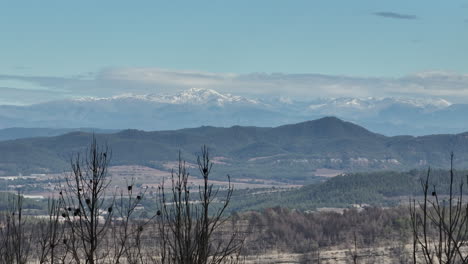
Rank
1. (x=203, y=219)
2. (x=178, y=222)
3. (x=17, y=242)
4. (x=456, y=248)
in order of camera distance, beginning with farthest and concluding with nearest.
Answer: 1. (x=17, y=242)
2. (x=203, y=219)
3. (x=178, y=222)
4. (x=456, y=248)

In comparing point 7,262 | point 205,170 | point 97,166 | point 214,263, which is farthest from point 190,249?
point 7,262

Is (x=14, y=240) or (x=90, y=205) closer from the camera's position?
(x=90, y=205)

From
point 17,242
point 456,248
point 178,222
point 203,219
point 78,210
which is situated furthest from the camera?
point 17,242

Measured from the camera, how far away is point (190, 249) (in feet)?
64.7

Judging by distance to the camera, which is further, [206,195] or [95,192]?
[95,192]

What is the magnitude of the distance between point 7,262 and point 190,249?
5.67 m

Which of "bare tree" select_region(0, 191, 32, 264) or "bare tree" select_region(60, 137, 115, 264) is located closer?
"bare tree" select_region(60, 137, 115, 264)

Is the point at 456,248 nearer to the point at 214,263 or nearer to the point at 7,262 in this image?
the point at 214,263

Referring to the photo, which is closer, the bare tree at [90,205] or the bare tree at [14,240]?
the bare tree at [90,205]

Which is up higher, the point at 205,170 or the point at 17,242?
the point at 205,170

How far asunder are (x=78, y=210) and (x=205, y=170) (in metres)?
3.22

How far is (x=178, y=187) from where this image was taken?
19531mm

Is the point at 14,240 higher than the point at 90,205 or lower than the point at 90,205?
lower

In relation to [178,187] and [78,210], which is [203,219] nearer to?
[178,187]
